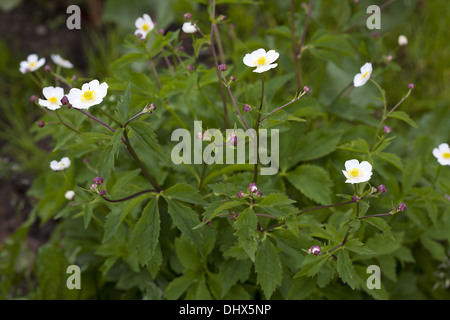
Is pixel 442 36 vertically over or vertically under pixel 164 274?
over

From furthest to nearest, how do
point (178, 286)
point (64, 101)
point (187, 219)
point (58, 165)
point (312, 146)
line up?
point (312, 146) → point (178, 286) → point (58, 165) → point (187, 219) → point (64, 101)

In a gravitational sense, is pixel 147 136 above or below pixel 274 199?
above

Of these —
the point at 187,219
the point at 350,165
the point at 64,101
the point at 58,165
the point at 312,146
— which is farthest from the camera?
the point at 312,146

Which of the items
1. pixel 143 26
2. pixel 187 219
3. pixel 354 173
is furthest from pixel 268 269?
pixel 143 26

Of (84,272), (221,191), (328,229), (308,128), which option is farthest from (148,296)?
(308,128)

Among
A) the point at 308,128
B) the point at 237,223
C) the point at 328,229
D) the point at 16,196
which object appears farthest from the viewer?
the point at 16,196

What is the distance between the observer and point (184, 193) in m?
1.53

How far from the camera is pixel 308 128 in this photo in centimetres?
211

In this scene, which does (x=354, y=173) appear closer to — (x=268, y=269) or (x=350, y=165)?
(x=350, y=165)

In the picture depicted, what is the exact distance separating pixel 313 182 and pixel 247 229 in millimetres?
525

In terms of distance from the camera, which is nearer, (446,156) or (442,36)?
(446,156)
